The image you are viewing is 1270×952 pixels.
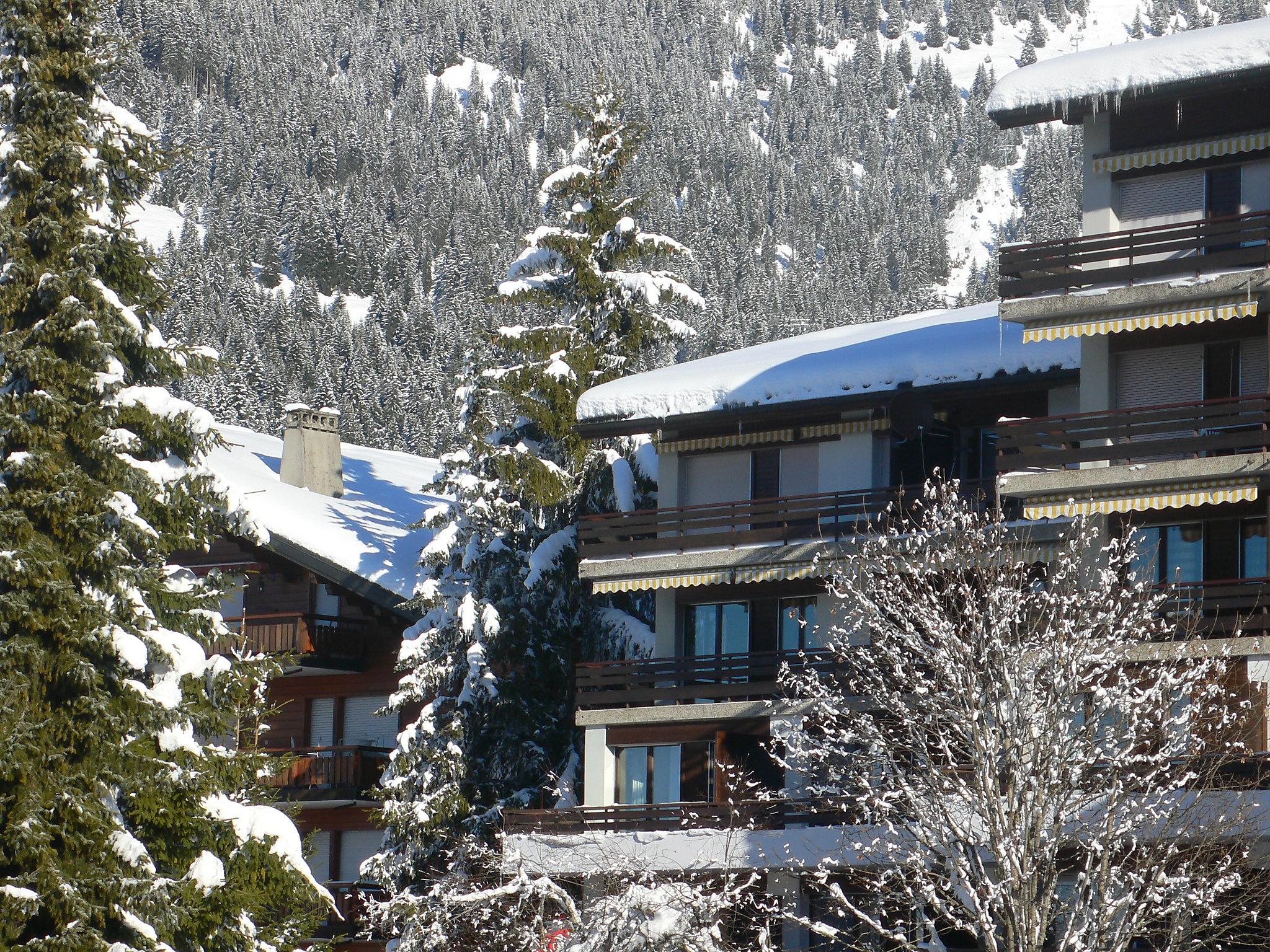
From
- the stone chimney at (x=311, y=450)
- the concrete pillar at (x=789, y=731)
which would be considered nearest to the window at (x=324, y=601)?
the stone chimney at (x=311, y=450)

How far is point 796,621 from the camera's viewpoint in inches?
1512

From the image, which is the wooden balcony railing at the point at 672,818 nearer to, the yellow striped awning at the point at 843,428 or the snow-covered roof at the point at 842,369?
the yellow striped awning at the point at 843,428

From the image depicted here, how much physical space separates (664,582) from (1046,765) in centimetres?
1410

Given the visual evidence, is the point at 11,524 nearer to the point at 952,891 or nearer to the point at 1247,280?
the point at 952,891

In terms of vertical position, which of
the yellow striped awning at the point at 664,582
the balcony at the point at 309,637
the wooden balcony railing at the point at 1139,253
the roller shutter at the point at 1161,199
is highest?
the roller shutter at the point at 1161,199

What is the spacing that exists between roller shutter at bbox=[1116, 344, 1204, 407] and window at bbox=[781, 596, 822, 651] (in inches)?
299

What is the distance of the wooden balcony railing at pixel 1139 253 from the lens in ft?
105

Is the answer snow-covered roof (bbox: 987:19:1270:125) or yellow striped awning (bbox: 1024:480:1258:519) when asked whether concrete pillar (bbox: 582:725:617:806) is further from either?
snow-covered roof (bbox: 987:19:1270:125)

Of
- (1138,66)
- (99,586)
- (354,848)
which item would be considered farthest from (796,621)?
(99,586)

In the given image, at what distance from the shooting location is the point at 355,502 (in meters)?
52.5

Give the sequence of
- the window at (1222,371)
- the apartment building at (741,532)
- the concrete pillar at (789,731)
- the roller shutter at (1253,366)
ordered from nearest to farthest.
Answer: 1. the roller shutter at (1253,366)
2. the window at (1222,371)
3. the concrete pillar at (789,731)
4. the apartment building at (741,532)

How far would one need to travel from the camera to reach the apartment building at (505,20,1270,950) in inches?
1266

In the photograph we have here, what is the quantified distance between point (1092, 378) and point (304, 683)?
72.8 ft

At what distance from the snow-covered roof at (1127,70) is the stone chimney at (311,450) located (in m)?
23.7
